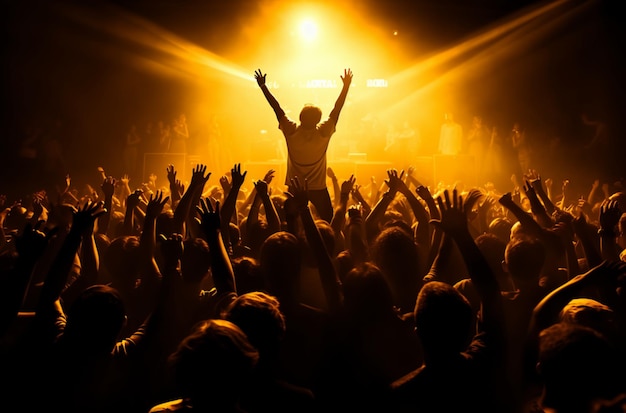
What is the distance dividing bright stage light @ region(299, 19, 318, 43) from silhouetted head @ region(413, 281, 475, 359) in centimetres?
1951

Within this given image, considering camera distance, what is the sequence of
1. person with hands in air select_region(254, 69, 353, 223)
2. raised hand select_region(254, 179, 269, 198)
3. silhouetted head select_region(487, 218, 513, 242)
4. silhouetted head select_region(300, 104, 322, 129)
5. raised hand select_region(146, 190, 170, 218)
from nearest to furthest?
raised hand select_region(146, 190, 170, 218), raised hand select_region(254, 179, 269, 198), silhouetted head select_region(487, 218, 513, 242), silhouetted head select_region(300, 104, 322, 129), person with hands in air select_region(254, 69, 353, 223)

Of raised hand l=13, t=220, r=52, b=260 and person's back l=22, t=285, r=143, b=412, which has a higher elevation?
raised hand l=13, t=220, r=52, b=260

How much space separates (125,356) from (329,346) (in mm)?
917

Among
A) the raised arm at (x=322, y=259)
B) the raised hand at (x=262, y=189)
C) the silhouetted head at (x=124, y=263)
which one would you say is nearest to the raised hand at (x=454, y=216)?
the raised arm at (x=322, y=259)

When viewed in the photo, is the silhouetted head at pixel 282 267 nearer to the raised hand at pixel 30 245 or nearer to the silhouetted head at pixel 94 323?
the silhouetted head at pixel 94 323

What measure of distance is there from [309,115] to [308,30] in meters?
16.4

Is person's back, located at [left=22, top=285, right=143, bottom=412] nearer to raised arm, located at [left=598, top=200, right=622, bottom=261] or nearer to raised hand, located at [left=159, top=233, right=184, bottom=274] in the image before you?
raised hand, located at [left=159, top=233, right=184, bottom=274]

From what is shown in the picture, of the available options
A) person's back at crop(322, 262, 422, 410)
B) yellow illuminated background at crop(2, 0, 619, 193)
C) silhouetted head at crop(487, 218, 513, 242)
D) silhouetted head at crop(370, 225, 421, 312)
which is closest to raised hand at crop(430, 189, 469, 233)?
silhouetted head at crop(370, 225, 421, 312)

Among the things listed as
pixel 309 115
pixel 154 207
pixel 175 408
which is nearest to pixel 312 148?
pixel 309 115

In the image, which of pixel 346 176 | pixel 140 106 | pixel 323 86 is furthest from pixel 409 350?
pixel 140 106

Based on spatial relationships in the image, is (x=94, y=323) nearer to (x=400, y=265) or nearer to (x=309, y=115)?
(x=400, y=265)

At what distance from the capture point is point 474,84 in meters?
20.7

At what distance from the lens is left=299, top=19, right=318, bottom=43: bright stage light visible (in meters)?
19.4

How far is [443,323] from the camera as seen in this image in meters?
1.67
